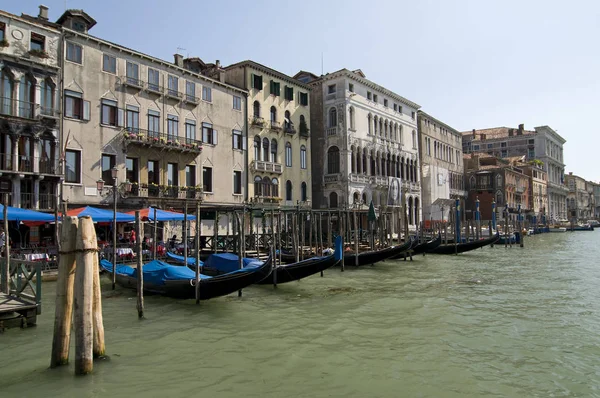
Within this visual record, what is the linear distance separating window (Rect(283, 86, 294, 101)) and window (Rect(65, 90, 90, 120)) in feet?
38.6

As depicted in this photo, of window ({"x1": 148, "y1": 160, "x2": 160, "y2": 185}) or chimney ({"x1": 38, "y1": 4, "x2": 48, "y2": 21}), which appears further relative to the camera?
window ({"x1": 148, "y1": 160, "x2": 160, "y2": 185})

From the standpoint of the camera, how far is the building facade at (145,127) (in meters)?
16.6

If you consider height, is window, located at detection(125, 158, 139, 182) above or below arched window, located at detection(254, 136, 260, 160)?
below

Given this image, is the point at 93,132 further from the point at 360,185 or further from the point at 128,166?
the point at 360,185

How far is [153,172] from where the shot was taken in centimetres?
1925

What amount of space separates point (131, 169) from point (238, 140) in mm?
6112

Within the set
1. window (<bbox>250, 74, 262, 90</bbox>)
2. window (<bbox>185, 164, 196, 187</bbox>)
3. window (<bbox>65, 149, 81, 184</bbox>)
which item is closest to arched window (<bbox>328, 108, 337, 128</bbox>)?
window (<bbox>250, 74, 262, 90</bbox>)

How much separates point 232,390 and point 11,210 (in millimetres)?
9744

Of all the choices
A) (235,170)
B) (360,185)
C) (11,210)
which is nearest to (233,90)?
(235,170)

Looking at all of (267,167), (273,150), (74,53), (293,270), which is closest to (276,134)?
(273,150)

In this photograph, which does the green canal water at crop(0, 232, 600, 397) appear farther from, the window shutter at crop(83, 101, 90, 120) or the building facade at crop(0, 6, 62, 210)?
the window shutter at crop(83, 101, 90, 120)

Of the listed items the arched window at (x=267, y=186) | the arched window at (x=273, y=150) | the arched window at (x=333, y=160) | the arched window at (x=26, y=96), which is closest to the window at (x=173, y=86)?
the arched window at (x=26, y=96)

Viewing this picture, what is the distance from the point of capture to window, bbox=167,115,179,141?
1966 cm

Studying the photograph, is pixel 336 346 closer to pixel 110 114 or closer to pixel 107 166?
pixel 107 166
